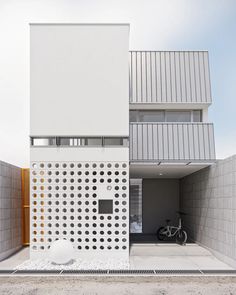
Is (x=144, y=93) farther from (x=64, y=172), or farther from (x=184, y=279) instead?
(x=184, y=279)

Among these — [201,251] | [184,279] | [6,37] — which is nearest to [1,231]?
[184,279]

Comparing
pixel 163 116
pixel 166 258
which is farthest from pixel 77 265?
pixel 163 116

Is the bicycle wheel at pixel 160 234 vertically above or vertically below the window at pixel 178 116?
below

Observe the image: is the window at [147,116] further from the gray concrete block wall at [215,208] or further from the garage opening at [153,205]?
the garage opening at [153,205]

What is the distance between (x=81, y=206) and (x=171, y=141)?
3.14 metres

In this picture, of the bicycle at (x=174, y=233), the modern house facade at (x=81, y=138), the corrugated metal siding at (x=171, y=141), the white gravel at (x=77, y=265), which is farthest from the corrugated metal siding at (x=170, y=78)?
the white gravel at (x=77, y=265)

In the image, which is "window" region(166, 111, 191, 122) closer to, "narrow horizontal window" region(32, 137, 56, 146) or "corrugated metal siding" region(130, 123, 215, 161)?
"corrugated metal siding" region(130, 123, 215, 161)

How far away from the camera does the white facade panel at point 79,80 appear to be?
29.7 ft

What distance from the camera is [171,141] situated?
10.1 metres

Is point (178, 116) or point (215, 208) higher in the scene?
point (178, 116)

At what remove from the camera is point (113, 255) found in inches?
347

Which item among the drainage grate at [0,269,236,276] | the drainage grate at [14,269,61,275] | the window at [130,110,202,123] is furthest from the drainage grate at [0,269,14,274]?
the window at [130,110,202,123]

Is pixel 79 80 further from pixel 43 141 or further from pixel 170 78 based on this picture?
pixel 170 78

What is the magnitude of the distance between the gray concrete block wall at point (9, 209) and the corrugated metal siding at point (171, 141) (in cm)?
344
